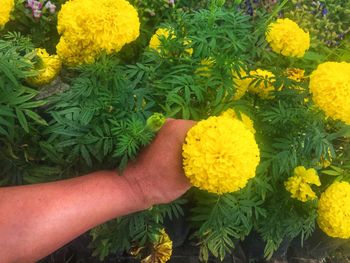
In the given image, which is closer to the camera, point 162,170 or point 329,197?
point 162,170

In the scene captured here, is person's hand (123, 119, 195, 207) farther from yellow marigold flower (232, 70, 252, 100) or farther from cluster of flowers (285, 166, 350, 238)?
cluster of flowers (285, 166, 350, 238)

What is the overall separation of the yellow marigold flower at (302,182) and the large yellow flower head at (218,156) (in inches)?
13.0

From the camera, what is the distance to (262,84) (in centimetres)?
128

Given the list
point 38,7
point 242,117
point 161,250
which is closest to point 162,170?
point 242,117

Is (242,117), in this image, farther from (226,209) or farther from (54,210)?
(54,210)

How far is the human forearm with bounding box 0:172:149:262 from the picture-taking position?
2.92 ft

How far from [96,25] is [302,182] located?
2.49ft

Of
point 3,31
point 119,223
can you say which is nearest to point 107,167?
point 119,223

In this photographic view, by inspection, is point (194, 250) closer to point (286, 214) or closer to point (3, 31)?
point (286, 214)

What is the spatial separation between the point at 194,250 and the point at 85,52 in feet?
3.57

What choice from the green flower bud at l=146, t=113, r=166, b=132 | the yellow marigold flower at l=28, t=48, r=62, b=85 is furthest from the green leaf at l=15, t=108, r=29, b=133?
the green flower bud at l=146, t=113, r=166, b=132

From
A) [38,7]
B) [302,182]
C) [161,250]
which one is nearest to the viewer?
[302,182]

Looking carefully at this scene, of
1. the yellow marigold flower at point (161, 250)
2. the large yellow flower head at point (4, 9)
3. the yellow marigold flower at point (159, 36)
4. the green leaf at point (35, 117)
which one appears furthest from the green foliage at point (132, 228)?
the large yellow flower head at point (4, 9)

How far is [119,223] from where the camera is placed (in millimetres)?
1368
